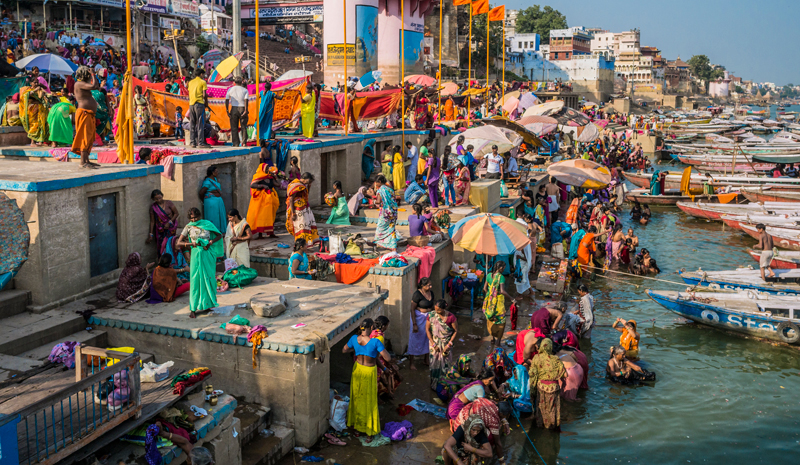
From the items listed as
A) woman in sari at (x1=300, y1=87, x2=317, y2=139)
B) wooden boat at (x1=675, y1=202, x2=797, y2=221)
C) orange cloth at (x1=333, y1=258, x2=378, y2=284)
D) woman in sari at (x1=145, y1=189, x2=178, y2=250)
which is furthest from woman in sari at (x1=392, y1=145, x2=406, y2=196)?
wooden boat at (x1=675, y1=202, x2=797, y2=221)

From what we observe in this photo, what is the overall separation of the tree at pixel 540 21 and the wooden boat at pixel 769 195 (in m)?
94.2

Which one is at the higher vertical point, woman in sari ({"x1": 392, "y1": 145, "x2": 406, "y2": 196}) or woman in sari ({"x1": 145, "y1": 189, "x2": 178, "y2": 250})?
woman in sari ({"x1": 392, "y1": 145, "x2": 406, "y2": 196})

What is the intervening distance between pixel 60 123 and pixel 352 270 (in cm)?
630

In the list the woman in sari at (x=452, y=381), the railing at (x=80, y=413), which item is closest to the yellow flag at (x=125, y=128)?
the railing at (x=80, y=413)

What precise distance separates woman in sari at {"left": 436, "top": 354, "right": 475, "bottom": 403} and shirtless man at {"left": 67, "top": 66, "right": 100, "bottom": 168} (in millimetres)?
5905

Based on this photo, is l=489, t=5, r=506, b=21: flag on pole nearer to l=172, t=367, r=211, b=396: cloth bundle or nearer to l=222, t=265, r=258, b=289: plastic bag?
l=222, t=265, r=258, b=289: plastic bag

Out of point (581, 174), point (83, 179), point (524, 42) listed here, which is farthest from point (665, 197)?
point (524, 42)

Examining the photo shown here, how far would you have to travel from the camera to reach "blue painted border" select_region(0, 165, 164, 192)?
24.5 feet

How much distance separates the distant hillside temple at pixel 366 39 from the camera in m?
35.2

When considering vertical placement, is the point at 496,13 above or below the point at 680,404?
above

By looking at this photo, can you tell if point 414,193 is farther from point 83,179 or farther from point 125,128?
point 83,179

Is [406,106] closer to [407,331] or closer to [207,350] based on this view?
[407,331]

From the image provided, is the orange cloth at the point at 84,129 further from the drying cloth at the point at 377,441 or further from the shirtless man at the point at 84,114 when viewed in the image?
the drying cloth at the point at 377,441

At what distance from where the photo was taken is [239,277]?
9.17m
